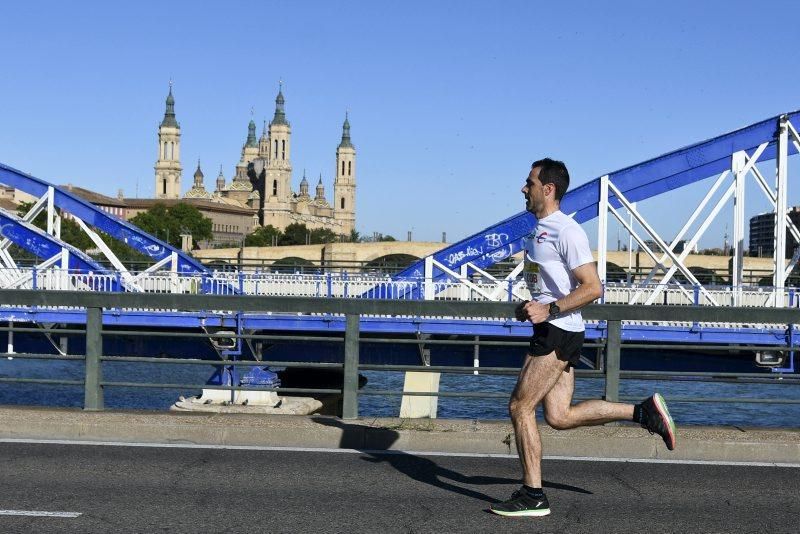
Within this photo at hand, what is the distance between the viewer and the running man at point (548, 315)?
6230 mm

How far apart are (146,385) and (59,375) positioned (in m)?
32.8

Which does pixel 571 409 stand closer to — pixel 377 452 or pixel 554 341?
pixel 554 341

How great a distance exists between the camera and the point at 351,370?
9305 millimetres

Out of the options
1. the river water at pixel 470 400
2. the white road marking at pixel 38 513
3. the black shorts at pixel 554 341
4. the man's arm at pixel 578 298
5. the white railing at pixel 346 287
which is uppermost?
the white railing at pixel 346 287

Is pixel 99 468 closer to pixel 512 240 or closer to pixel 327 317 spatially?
pixel 327 317

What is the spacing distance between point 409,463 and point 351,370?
1398mm

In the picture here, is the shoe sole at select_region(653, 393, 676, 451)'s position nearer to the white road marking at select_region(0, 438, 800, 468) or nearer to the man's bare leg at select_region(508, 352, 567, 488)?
the man's bare leg at select_region(508, 352, 567, 488)

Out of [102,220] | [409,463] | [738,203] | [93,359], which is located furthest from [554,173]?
[102,220]

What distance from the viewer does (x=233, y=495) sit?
6.94 meters

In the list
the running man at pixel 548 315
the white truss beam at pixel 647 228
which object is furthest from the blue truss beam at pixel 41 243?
the running man at pixel 548 315

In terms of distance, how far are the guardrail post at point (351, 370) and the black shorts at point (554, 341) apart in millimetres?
3078

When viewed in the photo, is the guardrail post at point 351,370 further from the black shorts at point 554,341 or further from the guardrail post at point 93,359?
the black shorts at point 554,341

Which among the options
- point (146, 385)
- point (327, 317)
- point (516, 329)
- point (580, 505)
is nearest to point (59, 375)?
point (327, 317)

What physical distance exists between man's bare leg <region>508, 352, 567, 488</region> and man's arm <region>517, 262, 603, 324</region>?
264 mm
